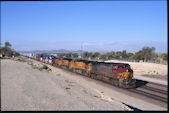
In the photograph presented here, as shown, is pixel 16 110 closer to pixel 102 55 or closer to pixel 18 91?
pixel 18 91

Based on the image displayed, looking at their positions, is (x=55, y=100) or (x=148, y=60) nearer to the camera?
(x=148, y=60)

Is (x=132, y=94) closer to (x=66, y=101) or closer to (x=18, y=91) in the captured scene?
(x=66, y=101)

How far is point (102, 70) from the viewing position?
2658 cm

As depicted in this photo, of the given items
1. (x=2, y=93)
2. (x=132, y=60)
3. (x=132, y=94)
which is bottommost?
(x=132, y=94)

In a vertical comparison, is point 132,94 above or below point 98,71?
below

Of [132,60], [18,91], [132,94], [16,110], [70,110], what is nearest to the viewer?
[132,60]

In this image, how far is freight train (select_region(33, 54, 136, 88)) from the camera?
18559 millimetres

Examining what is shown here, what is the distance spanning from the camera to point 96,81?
99.7 ft

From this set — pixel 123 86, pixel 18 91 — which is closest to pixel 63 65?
pixel 123 86

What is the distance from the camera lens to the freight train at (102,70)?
18.6m

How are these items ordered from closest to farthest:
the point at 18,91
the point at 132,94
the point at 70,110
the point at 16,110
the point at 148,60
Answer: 1. the point at 148,60
2. the point at 16,110
3. the point at 70,110
4. the point at 18,91
5. the point at 132,94

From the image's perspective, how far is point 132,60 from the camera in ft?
32.1

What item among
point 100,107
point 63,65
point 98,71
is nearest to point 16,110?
point 100,107

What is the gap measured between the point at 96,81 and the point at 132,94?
8.52m
